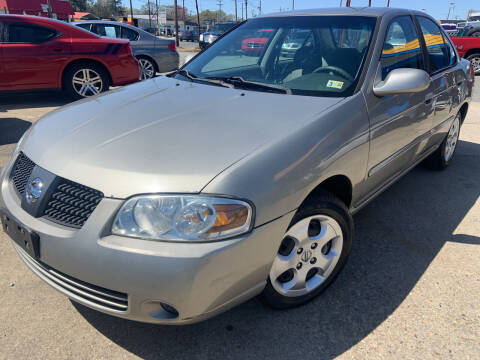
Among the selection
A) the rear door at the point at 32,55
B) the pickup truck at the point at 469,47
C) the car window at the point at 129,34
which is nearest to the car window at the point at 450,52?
the rear door at the point at 32,55

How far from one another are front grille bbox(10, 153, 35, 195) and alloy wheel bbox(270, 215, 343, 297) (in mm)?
1312

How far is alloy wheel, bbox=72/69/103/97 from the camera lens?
22.3ft

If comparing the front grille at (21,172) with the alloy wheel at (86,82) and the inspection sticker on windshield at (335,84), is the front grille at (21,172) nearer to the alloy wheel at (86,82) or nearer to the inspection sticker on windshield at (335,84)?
the inspection sticker on windshield at (335,84)

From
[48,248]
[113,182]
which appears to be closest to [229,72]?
[113,182]

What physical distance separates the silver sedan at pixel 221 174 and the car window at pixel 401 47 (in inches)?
0.8

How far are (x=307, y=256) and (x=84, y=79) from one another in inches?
238

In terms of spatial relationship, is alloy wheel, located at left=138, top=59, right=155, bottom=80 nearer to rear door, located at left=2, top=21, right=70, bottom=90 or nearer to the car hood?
rear door, located at left=2, top=21, right=70, bottom=90

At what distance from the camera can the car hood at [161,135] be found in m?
1.67

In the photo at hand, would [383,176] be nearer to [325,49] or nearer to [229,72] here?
[325,49]

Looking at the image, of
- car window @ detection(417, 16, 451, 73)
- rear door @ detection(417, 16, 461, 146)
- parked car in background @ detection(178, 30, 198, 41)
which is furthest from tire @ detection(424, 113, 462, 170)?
parked car in background @ detection(178, 30, 198, 41)

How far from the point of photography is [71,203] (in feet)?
5.65

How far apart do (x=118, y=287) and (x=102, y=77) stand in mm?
6141

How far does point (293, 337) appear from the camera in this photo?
200 centimetres

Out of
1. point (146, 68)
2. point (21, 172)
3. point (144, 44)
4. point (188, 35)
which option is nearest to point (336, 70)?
point (21, 172)
